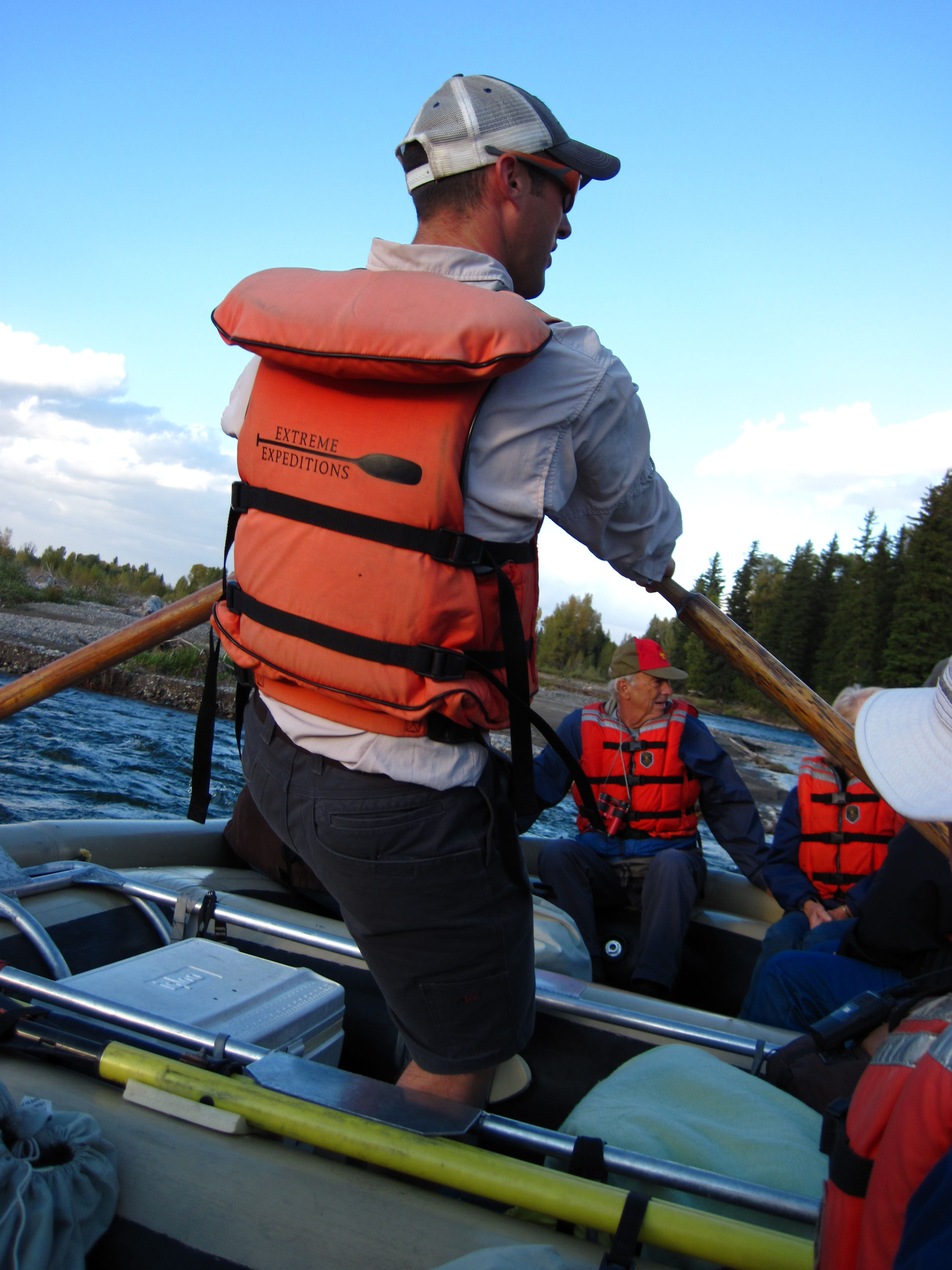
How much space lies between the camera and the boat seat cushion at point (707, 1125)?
4.56 feet

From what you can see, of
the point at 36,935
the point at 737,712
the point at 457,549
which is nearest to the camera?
the point at 457,549

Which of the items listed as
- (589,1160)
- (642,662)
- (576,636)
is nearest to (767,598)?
(576,636)

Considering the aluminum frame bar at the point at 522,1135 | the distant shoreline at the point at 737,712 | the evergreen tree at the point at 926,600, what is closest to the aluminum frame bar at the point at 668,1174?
the aluminum frame bar at the point at 522,1135

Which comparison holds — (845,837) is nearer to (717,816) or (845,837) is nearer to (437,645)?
(717,816)

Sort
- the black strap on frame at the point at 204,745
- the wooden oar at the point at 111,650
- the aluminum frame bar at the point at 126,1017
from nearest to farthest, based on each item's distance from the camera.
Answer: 1. the aluminum frame bar at the point at 126,1017
2. the black strap on frame at the point at 204,745
3. the wooden oar at the point at 111,650

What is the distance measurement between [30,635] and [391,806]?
12.6 metres

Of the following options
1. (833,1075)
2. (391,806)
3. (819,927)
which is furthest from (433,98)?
(819,927)

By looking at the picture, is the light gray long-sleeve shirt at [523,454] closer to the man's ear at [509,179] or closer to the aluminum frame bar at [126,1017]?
the man's ear at [509,179]

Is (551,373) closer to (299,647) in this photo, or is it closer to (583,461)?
(583,461)

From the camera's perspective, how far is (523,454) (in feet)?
4.21

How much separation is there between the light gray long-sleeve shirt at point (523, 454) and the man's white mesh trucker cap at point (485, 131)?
143 mm

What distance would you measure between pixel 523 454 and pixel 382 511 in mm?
216

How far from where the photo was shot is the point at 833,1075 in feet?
5.81

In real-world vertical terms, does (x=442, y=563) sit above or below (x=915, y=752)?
above
